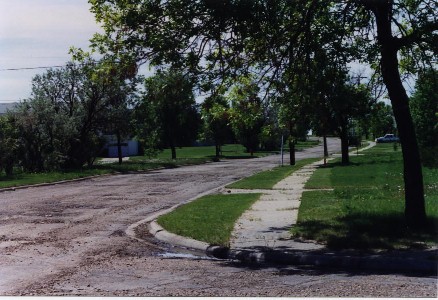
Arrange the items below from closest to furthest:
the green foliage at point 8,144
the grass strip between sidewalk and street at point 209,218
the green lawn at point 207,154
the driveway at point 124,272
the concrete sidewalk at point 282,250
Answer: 1. the driveway at point 124,272
2. the concrete sidewalk at point 282,250
3. the grass strip between sidewalk and street at point 209,218
4. the green foliage at point 8,144
5. the green lawn at point 207,154

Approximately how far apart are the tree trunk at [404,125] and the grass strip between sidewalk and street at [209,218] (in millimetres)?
3185

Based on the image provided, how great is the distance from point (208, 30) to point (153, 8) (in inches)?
37.8

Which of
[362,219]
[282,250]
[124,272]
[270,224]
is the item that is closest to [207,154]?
[270,224]

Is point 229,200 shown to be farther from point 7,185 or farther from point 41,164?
point 41,164

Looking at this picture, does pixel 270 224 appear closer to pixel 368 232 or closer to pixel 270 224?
pixel 270 224

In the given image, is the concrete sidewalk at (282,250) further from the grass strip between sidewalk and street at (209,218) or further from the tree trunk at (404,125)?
the tree trunk at (404,125)

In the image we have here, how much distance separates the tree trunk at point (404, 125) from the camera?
995cm

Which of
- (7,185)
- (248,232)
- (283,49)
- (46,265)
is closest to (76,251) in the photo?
(46,265)

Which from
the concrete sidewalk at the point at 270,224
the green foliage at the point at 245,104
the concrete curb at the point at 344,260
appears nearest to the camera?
the concrete curb at the point at 344,260

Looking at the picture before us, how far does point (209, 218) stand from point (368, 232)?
3840 mm

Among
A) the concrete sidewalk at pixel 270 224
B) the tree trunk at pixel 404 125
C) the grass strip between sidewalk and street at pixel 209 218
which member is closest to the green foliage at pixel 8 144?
the grass strip between sidewalk and street at pixel 209 218

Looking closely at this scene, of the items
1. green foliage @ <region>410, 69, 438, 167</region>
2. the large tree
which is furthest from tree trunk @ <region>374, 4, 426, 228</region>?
green foliage @ <region>410, 69, 438, 167</region>

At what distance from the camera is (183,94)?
33.9ft

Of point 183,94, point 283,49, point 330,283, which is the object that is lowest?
point 330,283
